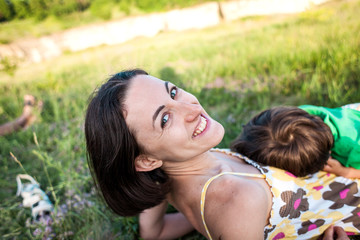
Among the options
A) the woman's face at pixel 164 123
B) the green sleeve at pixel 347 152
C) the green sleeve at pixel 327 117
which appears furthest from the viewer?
the green sleeve at pixel 327 117

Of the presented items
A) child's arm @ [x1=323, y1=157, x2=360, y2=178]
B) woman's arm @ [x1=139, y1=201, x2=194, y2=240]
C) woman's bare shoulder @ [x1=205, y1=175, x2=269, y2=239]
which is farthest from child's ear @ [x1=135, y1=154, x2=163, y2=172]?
child's arm @ [x1=323, y1=157, x2=360, y2=178]

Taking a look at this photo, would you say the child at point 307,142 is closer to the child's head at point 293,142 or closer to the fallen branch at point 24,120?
the child's head at point 293,142

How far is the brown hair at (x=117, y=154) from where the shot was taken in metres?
1.22

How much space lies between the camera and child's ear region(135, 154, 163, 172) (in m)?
1.30

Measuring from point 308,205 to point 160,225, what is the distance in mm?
1001

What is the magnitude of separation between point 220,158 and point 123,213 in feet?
2.41

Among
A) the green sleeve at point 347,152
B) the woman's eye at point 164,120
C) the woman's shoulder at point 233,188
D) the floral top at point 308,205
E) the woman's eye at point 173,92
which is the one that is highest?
the woman's eye at point 173,92

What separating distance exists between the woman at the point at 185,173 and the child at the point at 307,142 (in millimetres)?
97

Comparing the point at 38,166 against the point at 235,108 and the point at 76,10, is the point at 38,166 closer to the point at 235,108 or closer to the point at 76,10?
the point at 235,108

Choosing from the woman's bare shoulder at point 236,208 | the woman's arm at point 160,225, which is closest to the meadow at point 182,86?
the woman's arm at point 160,225

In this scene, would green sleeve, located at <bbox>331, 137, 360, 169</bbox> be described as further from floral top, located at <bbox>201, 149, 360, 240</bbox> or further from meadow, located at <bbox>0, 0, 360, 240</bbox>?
meadow, located at <bbox>0, 0, 360, 240</bbox>

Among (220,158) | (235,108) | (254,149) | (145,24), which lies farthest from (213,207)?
(145,24)

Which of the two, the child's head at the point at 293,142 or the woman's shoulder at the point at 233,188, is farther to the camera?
the child's head at the point at 293,142

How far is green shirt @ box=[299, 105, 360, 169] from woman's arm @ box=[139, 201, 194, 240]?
3.88 ft
